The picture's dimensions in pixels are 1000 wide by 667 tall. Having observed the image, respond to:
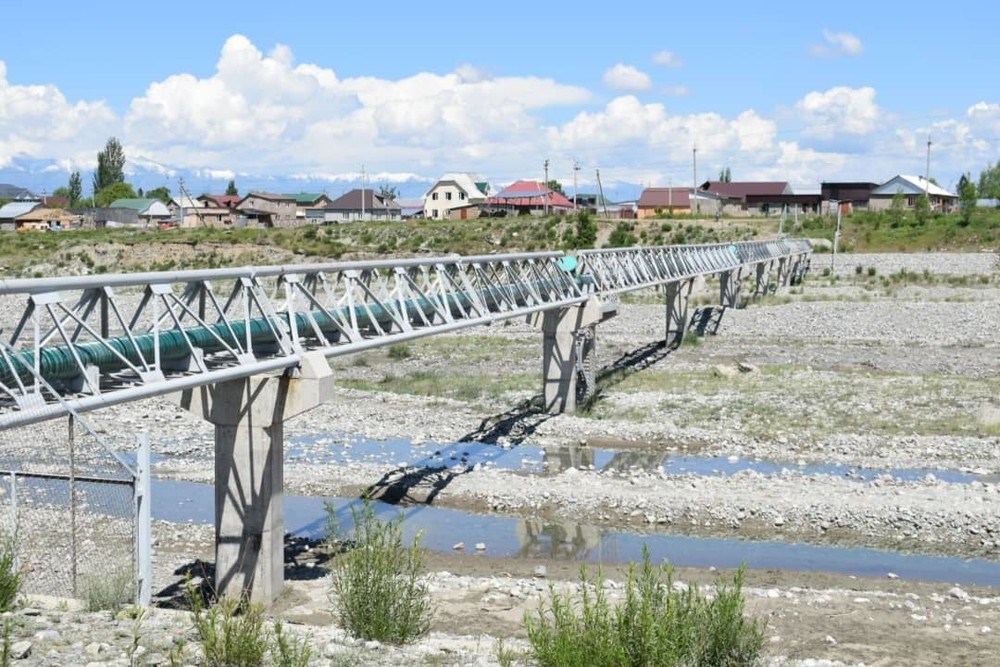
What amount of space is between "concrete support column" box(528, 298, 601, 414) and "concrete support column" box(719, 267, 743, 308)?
24024 millimetres

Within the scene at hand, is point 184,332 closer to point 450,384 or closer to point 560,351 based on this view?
point 560,351

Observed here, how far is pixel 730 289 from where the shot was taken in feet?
193

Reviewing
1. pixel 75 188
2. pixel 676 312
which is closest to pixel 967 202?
pixel 676 312

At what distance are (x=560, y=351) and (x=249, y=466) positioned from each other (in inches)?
672

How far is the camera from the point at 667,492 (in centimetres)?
2322

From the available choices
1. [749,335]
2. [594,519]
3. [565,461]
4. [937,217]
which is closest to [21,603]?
[594,519]

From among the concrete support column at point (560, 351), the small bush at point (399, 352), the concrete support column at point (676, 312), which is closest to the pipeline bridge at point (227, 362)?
the concrete support column at point (560, 351)

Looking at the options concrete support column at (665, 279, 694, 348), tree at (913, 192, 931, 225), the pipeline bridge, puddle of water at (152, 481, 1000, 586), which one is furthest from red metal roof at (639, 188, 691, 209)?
puddle of water at (152, 481, 1000, 586)

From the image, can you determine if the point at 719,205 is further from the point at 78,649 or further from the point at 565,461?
the point at 78,649

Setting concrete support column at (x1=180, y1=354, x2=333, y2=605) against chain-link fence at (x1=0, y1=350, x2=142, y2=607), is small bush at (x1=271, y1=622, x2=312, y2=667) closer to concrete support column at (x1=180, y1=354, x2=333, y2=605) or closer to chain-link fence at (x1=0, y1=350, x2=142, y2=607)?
chain-link fence at (x1=0, y1=350, x2=142, y2=607)

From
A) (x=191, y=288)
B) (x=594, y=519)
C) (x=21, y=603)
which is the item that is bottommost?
(x=594, y=519)

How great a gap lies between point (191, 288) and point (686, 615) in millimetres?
8571

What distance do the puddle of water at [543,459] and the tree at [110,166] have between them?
15553 cm

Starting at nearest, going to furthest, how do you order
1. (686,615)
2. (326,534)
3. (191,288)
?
(686,615) < (191,288) < (326,534)
